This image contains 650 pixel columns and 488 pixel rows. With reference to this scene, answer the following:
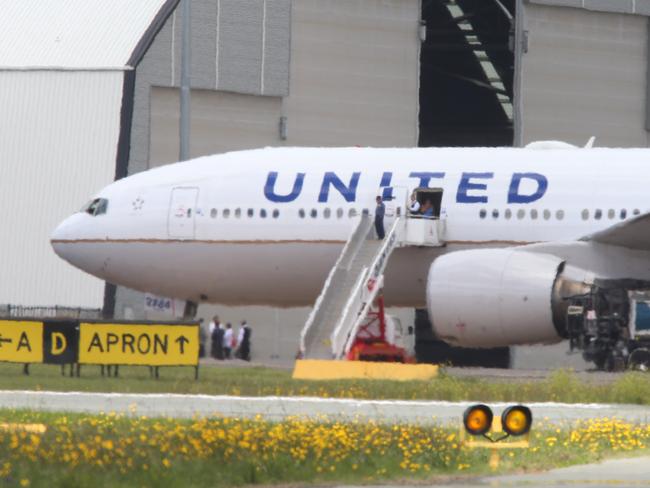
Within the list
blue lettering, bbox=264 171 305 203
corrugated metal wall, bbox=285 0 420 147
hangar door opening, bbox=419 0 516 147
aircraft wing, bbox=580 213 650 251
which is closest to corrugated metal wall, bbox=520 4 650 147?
hangar door opening, bbox=419 0 516 147

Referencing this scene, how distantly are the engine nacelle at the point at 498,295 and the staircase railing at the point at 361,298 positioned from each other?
1.47 m

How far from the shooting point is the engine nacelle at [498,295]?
31375 mm

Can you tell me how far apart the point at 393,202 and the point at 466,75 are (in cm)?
2835

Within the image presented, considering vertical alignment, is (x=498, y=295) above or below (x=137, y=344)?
above

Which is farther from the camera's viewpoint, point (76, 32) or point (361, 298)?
point (76, 32)

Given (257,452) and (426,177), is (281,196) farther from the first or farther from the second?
(257,452)

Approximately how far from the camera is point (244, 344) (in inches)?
1906

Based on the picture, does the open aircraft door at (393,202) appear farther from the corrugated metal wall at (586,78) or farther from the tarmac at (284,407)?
the corrugated metal wall at (586,78)

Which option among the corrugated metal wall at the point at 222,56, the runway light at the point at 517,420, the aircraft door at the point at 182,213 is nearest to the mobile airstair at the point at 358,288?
the aircraft door at the point at 182,213

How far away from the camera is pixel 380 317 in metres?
33.9

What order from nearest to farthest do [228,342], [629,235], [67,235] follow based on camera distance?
[629,235]
[67,235]
[228,342]

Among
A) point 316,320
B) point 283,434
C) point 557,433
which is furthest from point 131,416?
point 316,320

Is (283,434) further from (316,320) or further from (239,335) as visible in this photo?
(239,335)

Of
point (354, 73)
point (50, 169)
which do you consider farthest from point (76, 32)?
point (354, 73)
